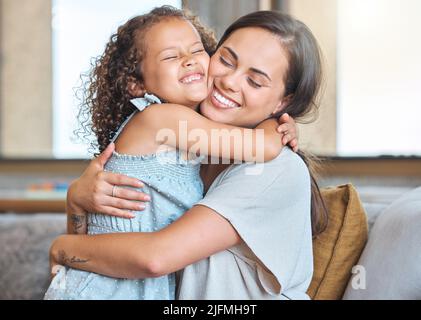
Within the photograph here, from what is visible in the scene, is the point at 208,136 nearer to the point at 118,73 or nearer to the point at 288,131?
the point at 288,131

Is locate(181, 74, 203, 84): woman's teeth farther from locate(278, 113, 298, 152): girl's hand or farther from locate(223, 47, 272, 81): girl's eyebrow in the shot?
locate(278, 113, 298, 152): girl's hand

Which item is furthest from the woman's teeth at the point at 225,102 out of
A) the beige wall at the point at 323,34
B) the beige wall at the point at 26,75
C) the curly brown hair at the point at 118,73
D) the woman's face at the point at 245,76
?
the beige wall at the point at 26,75

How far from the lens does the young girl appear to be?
1291 mm

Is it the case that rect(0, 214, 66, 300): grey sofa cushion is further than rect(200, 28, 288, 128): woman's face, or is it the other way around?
rect(0, 214, 66, 300): grey sofa cushion

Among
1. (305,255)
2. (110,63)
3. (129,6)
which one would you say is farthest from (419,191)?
(129,6)

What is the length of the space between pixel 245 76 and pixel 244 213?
30 centimetres

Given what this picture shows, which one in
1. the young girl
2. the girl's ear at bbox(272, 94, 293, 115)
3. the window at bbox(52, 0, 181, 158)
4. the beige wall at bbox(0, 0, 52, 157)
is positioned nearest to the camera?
the young girl

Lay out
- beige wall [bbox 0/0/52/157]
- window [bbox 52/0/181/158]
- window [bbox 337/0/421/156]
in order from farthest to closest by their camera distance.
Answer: beige wall [bbox 0/0/52/157], window [bbox 52/0/181/158], window [bbox 337/0/421/156]

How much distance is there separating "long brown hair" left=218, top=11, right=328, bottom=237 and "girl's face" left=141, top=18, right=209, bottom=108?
99mm

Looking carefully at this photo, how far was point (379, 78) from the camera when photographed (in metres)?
2.74

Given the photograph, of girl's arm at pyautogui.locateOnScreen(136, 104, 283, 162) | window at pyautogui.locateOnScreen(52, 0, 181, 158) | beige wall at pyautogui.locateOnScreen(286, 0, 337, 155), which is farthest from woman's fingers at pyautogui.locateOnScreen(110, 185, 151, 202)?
window at pyautogui.locateOnScreen(52, 0, 181, 158)

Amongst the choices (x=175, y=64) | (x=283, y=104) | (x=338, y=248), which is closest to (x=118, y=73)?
(x=175, y=64)

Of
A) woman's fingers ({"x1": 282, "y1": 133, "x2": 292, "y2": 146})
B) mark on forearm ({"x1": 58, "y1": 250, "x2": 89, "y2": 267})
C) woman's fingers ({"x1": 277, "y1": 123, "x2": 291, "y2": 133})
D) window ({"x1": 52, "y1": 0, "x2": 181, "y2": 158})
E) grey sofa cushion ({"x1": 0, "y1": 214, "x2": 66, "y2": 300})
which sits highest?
window ({"x1": 52, "y1": 0, "x2": 181, "y2": 158})

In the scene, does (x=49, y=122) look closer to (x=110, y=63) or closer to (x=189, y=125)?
(x=110, y=63)
